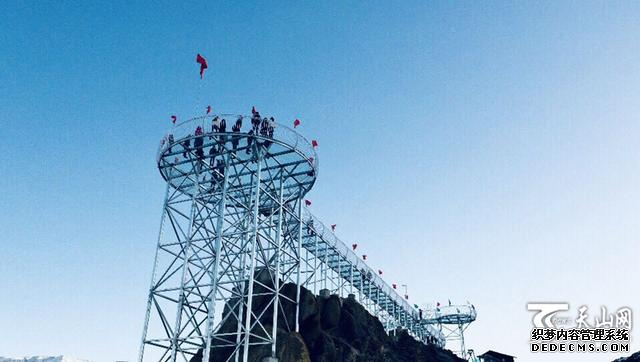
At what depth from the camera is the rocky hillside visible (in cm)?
3045

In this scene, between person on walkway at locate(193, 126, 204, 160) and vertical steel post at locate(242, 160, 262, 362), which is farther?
person on walkway at locate(193, 126, 204, 160)

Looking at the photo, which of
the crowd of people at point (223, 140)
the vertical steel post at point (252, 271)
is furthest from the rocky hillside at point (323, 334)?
the crowd of people at point (223, 140)

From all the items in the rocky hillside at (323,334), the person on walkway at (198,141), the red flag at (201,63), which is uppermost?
the red flag at (201,63)

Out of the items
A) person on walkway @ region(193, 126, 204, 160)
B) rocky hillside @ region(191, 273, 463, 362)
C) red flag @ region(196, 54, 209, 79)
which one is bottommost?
rocky hillside @ region(191, 273, 463, 362)

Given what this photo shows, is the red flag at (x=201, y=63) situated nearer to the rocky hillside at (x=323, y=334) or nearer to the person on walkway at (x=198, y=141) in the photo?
the person on walkway at (x=198, y=141)

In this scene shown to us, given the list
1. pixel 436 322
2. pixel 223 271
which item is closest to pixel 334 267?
pixel 223 271

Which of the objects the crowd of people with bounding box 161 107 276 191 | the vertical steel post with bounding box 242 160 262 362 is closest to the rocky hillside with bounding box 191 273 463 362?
the vertical steel post with bounding box 242 160 262 362

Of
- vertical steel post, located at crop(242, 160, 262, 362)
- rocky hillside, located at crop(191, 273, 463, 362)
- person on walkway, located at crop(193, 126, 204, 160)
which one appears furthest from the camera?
rocky hillside, located at crop(191, 273, 463, 362)

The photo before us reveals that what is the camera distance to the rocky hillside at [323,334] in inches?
1199

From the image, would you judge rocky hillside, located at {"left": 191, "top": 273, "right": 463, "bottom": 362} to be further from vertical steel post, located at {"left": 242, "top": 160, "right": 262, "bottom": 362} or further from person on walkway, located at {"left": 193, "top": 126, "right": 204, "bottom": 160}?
person on walkway, located at {"left": 193, "top": 126, "right": 204, "bottom": 160}

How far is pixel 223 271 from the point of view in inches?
1187

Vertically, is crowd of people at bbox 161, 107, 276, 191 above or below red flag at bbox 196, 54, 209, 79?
below

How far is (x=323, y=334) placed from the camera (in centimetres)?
3469

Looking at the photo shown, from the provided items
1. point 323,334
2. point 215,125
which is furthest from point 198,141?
point 323,334
